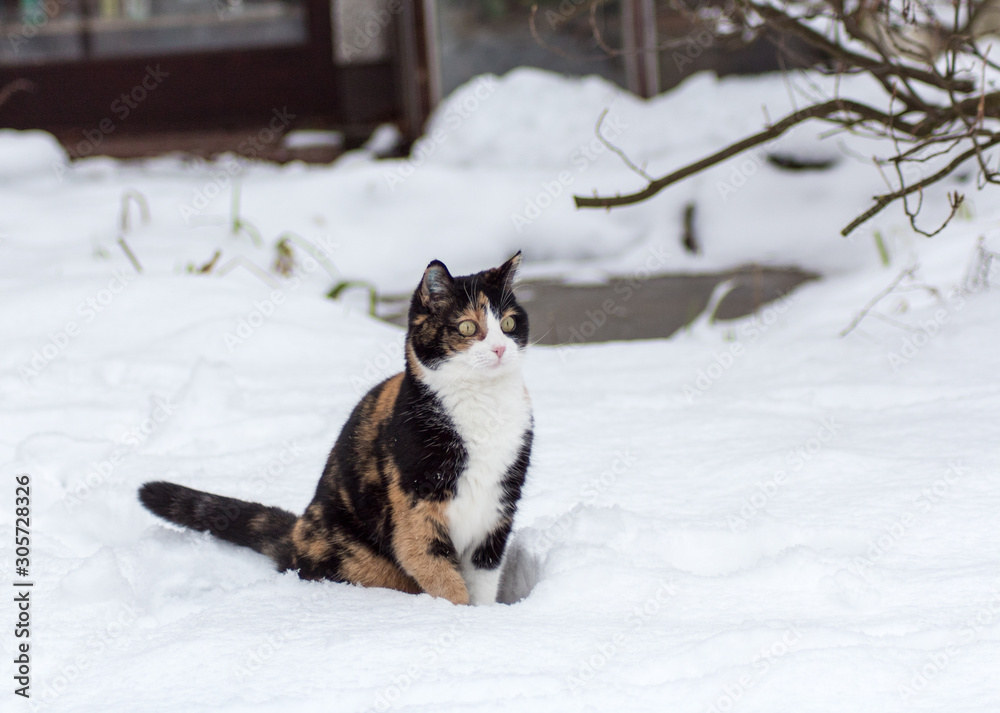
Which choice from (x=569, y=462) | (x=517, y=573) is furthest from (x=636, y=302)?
(x=517, y=573)

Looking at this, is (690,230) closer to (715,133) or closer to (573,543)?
(715,133)

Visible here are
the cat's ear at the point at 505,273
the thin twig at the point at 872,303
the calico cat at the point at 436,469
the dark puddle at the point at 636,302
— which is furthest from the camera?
the dark puddle at the point at 636,302

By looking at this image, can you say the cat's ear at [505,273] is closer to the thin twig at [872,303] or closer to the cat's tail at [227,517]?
the cat's tail at [227,517]

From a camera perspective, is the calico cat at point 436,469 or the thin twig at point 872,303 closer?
the calico cat at point 436,469

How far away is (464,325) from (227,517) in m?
0.74

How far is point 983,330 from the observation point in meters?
3.09

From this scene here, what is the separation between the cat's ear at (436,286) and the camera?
6.39 feet

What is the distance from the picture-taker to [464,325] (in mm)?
1931

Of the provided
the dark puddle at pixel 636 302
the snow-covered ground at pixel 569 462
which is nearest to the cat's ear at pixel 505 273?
the snow-covered ground at pixel 569 462

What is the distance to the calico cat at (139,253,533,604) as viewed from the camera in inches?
74.7

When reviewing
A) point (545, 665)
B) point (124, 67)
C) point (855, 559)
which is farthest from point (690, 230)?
point (124, 67)

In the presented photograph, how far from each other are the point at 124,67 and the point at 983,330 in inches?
258

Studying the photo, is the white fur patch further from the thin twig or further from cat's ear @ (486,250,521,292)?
the thin twig

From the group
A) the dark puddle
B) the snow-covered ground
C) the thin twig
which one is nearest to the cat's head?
the snow-covered ground
